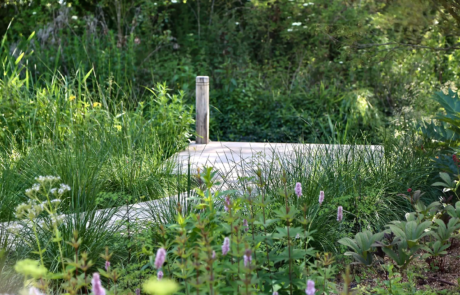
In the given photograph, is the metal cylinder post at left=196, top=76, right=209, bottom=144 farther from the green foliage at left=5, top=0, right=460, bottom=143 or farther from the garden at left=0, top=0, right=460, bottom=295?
the green foliage at left=5, top=0, right=460, bottom=143

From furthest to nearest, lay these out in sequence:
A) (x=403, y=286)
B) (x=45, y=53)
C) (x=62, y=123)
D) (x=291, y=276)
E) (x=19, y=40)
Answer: (x=19, y=40) → (x=45, y=53) → (x=62, y=123) → (x=403, y=286) → (x=291, y=276)

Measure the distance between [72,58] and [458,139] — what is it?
6.71 meters

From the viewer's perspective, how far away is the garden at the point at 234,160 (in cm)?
237

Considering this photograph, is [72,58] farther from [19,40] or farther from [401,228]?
[401,228]

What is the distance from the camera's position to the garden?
237 cm

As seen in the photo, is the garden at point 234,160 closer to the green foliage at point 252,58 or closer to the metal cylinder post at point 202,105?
the green foliage at point 252,58

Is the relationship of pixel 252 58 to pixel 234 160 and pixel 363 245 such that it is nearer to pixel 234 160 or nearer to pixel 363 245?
pixel 234 160

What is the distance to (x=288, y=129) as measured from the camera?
29.3ft

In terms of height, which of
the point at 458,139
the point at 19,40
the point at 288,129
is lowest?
the point at 288,129

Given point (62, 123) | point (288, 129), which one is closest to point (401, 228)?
point (62, 123)

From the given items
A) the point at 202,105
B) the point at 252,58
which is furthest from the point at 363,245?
the point at 252,58

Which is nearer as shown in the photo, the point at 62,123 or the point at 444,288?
the point at 444,288

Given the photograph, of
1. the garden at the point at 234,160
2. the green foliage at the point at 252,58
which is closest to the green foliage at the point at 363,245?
the garden at the point at 234,160

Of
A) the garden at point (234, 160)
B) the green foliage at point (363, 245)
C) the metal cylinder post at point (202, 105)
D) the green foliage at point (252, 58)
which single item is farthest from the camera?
the green foliage at point (252, 58)
